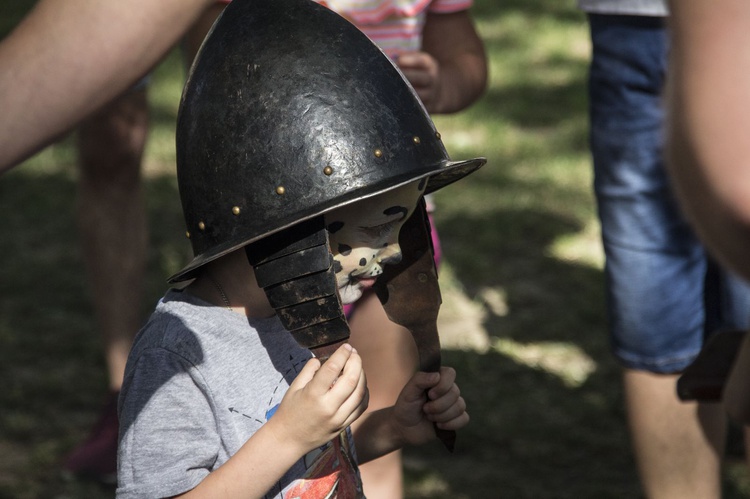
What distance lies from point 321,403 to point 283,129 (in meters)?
0.50

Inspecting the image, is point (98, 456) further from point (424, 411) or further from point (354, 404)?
point (354, 404)

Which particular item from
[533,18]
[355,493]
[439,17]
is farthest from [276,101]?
[533,18]

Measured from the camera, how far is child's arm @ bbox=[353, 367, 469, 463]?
7.36 ft

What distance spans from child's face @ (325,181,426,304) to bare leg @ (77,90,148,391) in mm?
2179

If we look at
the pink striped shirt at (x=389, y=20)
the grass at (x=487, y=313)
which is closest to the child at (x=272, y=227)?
the pink striped shirt at (x=389, y=20)

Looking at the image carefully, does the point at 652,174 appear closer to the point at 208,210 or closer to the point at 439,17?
A: the point at 439,17

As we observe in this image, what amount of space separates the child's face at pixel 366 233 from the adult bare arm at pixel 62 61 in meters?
0.62

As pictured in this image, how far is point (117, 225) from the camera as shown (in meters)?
4.11

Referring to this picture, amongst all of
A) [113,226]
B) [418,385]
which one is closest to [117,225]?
[113,226]

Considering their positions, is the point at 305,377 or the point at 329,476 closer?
the point at 305,377

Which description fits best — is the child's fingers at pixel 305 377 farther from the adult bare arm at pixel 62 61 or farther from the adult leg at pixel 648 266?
the adult leg at pixel 648 266

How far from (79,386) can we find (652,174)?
2.72 metres

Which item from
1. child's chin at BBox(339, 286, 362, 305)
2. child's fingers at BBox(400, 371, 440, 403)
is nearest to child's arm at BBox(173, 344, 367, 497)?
child's chin at BBox(339, 286, 362, 305)

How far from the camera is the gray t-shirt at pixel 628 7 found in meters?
2.92
